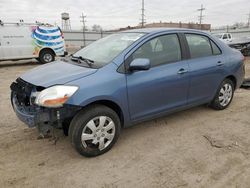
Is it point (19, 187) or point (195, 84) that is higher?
point (195, 84)

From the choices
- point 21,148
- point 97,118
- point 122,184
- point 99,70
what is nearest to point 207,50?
point 99,70

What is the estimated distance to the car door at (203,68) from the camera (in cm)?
394

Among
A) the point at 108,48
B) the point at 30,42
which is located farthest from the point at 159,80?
the point at 30,42

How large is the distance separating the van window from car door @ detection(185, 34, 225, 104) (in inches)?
11.5

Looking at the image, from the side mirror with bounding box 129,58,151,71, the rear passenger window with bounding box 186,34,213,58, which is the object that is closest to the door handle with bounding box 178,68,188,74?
the rear passenger window with bounding box 186,34,213,58

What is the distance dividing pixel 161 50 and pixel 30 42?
983 centimetres

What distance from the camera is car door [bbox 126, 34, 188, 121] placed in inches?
129

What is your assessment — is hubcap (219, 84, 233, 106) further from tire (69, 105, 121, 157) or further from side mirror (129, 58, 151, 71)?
tire (69, 105, 121, 157)

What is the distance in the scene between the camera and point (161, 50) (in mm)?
3615

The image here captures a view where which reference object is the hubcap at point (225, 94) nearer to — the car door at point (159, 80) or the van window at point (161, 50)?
the car door at point (159, 80)

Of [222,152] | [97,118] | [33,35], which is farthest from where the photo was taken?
[33,35]

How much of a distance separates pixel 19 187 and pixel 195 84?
2.95 m

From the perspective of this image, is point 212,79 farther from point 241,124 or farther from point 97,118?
point 97,118

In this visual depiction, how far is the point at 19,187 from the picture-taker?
2541 millimetres
